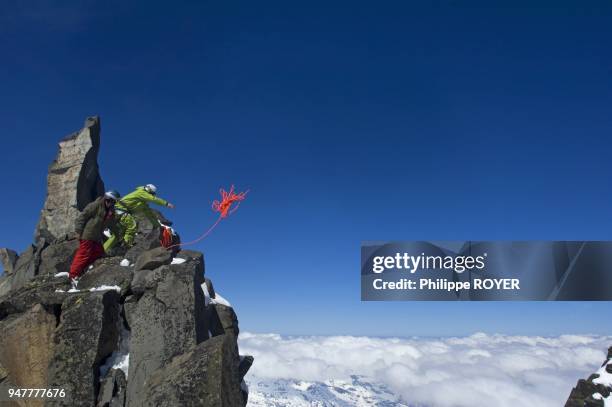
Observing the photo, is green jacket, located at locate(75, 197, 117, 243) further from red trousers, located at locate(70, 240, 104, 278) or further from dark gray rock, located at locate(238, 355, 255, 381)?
dark gray rock, located at locate(238, 355, 255, 381)

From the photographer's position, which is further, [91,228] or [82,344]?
[91,228]

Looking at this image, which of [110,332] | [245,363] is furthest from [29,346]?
[245,363]

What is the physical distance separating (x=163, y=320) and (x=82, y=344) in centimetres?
295

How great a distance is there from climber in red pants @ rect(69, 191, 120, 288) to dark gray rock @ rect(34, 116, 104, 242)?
1952cm

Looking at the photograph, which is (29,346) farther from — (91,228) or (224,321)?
(224,321)

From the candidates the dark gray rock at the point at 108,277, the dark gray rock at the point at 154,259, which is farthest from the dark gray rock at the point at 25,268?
the dark gray rock at the point at 154,259

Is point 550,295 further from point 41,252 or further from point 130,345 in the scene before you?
point 41,252

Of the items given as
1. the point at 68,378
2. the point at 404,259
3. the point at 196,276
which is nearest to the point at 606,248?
the point at 404,259

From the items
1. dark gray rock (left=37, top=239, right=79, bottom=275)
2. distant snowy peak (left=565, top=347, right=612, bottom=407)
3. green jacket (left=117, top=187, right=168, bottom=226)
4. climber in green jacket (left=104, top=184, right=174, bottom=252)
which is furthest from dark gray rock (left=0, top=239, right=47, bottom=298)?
distant snowy peak (left=565, top=347, right=612, bottom=407)

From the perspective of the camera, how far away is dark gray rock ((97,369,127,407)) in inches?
599

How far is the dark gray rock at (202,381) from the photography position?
11.8 meters

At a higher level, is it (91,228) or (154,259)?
(91,228)

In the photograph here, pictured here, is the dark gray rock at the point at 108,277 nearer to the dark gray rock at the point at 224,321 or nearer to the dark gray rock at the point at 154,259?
the dark gray rock at the point at 154,259

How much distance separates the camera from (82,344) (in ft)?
52.1
